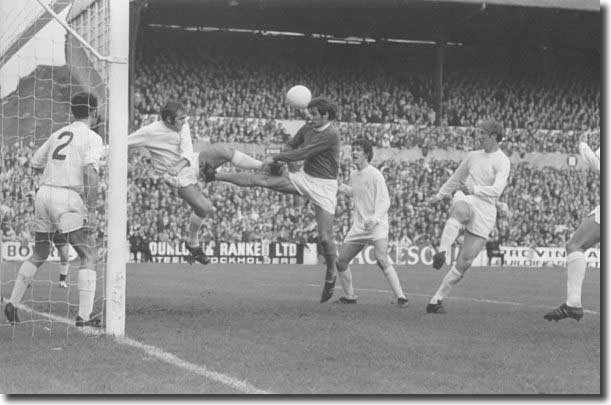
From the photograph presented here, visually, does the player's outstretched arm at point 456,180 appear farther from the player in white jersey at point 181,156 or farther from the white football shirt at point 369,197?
the player in white jersey at point 181,156

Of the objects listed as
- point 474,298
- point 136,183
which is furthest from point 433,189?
point 474,298

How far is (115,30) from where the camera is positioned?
30.3 ft

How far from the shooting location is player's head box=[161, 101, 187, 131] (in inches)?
439

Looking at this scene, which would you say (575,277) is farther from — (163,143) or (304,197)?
(304,197)

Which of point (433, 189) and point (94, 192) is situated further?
point (433, 189)

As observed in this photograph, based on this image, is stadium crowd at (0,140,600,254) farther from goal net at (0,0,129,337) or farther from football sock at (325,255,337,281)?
football sock at (325,255,337,281)

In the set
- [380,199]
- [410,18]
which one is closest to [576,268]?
[380,199]

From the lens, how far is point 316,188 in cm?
1245

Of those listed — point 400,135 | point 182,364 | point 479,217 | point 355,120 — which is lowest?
point 182,364

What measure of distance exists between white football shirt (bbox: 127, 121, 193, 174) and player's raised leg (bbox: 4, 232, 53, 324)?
1.90 metres

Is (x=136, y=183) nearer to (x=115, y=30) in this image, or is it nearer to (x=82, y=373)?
(x=115, y=30)

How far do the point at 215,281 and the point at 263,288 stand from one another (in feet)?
7.06

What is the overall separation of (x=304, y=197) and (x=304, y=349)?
8378mm

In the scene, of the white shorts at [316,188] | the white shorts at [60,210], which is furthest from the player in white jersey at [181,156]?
the white shorts at [60,210]
